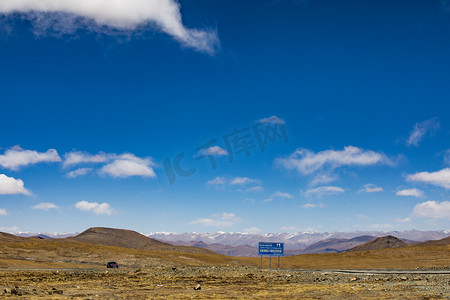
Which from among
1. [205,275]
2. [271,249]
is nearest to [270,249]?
[271,249]

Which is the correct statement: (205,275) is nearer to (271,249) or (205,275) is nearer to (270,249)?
(270,249)

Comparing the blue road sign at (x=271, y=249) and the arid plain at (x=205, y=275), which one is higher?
the blue road sign at (x=271, y=249)

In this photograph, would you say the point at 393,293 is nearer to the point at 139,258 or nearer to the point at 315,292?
the point at 315,292

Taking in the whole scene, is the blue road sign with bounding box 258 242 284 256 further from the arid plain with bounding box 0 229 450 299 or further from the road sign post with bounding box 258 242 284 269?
the arid plain with bounding box 0 229 450 299

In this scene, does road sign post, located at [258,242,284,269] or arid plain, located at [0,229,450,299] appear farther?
road sign post, located at [258,242,284,269]

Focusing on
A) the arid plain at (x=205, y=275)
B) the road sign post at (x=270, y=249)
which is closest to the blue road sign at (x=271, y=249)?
the road sign post at (x=270, y=249)

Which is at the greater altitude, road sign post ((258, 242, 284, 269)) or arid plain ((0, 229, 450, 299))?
road sign post ((258, 242, 284, 269))

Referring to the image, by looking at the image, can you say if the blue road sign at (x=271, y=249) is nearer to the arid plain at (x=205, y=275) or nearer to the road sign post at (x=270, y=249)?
the road sign post at (x=270, y=249)

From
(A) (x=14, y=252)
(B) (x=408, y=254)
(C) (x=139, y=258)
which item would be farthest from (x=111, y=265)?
(B) (x=408, y=254)

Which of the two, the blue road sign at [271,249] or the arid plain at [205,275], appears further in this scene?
the blue road sign at [271,249]

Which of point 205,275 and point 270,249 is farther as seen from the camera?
point 270,249

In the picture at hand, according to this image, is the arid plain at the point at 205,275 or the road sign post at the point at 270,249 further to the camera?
the road sign post at the point at 270,249

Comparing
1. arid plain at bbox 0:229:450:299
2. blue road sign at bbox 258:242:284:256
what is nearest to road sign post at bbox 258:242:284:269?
blue road sign at bbox 258:242:284:256

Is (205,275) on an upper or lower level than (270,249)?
lower
